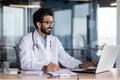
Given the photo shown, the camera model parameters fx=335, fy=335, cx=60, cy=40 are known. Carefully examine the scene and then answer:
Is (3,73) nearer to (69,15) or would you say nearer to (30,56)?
(30,56)

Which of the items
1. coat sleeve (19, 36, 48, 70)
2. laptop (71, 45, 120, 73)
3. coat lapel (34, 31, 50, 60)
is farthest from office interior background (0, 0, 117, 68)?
laptop (71, 45, 120, 73)

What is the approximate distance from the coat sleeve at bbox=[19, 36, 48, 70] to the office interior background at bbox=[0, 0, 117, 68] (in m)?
5.76

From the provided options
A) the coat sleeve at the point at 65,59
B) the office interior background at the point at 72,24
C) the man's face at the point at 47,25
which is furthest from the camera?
the office interior background at the point at 72,24

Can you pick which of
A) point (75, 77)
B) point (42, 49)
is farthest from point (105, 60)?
point (42, 49)

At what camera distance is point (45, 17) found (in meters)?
3.47

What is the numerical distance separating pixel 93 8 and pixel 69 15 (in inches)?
35.0

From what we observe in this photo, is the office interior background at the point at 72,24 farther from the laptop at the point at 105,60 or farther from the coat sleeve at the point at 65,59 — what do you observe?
the laptop at the point at 105,60

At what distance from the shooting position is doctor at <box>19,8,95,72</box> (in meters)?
3.19

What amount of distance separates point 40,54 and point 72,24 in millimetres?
7070

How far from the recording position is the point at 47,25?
340 cm

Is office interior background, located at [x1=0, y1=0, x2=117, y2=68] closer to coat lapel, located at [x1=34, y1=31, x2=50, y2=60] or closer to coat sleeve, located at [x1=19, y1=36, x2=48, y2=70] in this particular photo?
coat lapel, located at [x1=34, y1=31, x2=50, y2=60]

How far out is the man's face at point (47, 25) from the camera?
11.1 ft

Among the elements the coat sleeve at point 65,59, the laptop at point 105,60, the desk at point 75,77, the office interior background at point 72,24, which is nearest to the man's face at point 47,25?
the coat sleeve at point 65,59

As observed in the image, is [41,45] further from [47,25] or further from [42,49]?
[47,25]
